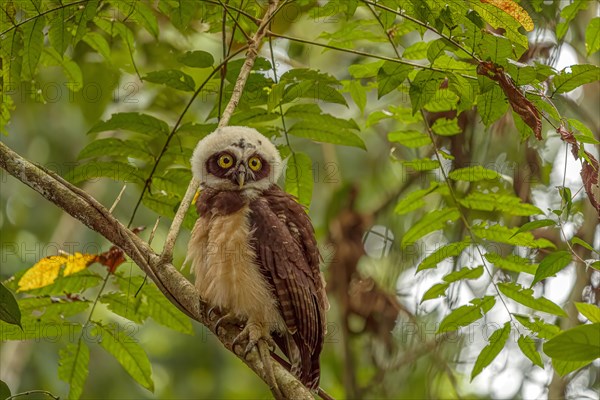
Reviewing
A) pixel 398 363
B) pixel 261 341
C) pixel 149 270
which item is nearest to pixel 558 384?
pixel 398 363

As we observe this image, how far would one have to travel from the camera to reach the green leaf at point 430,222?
342 cm

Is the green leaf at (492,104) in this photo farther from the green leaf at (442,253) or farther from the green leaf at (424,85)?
the green leaf at (442,253)

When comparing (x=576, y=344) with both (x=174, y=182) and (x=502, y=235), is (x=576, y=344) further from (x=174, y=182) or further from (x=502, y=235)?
(x=174, y=182)

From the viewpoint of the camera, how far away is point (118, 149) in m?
3.47

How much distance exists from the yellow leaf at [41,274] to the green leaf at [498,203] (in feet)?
6.33

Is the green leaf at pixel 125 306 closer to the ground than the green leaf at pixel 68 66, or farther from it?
closer to the ground

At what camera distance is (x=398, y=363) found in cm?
480

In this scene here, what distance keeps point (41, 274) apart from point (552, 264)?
2.26 m

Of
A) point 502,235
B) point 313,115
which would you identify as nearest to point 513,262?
point 502,235

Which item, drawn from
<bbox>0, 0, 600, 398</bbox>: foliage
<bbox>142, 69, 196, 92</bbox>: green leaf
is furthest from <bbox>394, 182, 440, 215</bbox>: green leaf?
<bbox>142, 69, 196, 92</bbox>: green leaf

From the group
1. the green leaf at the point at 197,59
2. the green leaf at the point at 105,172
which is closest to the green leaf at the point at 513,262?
the green leaf at the point at 197,59

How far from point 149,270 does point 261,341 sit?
0.52 metres

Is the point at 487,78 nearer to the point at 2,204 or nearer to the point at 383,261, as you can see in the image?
the point at 383,261

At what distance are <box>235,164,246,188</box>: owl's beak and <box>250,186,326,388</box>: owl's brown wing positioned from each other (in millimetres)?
128
